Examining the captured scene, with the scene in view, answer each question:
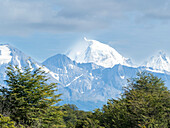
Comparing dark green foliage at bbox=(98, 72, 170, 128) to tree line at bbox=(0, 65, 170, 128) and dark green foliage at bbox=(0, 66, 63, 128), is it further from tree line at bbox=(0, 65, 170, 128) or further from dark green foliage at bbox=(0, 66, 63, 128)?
dark green foliage at bbox=(0, 66, 63, 128)

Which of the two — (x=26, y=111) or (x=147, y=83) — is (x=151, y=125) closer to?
(x=26, y=111)

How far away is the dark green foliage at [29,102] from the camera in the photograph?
3550 centimetres

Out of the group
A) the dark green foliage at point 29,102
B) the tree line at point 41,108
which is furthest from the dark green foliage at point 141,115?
the dark green foliage at point 29,102

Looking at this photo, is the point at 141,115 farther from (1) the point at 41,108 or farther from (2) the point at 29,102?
(2) the point at 29,102

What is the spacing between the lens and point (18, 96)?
121 ft

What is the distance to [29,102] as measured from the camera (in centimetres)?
3694

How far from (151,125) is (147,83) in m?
34.6

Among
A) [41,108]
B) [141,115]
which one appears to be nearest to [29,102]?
[41,108]

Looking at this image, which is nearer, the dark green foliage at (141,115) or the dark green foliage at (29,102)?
the dark green foliage at (29,102)

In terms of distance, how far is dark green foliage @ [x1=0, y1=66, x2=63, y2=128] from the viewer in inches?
1398

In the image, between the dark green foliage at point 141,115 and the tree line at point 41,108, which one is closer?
the tree line at point 41,108

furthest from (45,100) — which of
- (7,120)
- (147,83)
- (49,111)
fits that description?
(147,83)

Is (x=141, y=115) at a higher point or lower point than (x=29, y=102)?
lower

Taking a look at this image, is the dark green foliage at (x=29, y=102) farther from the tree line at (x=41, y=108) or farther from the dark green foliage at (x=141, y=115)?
the dark green foliage at (x=141, y=115)
